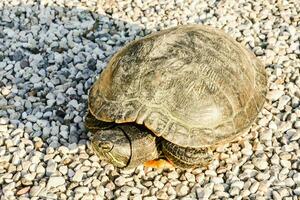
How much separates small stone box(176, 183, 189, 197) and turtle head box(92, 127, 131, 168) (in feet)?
1.70

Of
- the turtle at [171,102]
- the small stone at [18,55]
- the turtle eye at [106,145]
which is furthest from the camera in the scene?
the small stone at [18,55]

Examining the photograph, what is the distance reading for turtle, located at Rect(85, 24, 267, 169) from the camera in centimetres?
386

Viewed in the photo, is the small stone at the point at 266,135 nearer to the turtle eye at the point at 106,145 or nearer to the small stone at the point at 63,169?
the turtle eye at the point at 106,145

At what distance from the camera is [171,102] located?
3.91 m

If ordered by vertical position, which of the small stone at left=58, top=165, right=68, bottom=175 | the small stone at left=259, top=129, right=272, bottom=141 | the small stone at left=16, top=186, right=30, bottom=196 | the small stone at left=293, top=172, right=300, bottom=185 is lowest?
the small stone at left=293, top=172, right=300, bottom=185

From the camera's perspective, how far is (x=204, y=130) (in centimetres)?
Result: 394

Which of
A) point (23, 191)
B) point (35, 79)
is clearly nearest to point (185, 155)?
point (23, 191)

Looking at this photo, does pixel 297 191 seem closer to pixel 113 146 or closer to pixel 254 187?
pixel 254 187

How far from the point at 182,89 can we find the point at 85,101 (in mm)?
1311

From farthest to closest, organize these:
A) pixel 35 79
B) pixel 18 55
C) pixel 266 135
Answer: pixel 18 55 → pixel 35 79 → pixel 266 135

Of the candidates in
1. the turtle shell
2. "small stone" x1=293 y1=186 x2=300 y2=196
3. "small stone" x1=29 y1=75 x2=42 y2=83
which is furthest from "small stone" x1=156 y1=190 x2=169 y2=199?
"small stone" x1=29 y1=75 x2=42 y2=83

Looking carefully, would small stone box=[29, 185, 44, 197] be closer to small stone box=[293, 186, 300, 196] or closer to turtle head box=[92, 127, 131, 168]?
turtle head box=[92, 127, 131, 168]

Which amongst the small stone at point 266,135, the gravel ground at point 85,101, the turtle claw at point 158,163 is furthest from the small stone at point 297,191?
the turtle claw at point 158,163

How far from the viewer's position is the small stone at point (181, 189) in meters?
4.13
